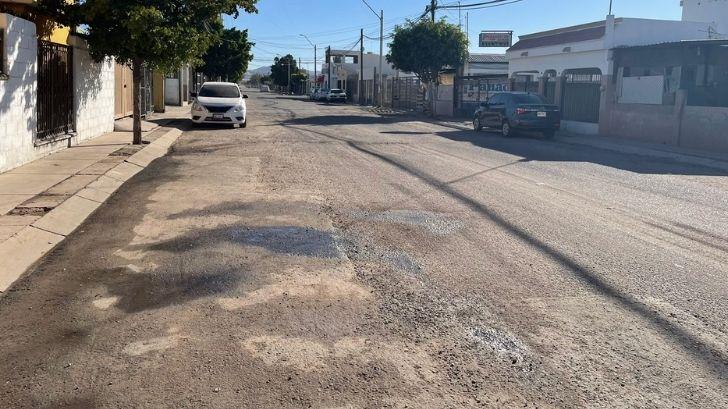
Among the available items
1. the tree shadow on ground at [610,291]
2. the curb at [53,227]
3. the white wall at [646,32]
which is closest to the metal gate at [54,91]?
the curb at [53,227]

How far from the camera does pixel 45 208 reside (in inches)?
349

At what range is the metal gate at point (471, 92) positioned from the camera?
38094 millimetres

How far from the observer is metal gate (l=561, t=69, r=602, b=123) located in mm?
27156

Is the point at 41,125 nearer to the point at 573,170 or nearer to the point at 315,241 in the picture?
the point at 315,241

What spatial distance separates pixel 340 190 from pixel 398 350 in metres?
6.77

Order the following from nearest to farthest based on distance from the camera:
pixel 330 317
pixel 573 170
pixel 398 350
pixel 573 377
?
pixel 573 377, pixel 398 350, pixel 330 317, pixel 573 170

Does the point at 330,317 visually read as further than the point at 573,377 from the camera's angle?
Yes

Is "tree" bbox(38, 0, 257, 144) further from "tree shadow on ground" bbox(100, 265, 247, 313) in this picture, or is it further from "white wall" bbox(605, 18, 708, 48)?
"white wall" bbox(605, 18, 708, 48)

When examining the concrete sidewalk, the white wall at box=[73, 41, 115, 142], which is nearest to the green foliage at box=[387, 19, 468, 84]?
the white wall at box=[73, 41, 115, 142]

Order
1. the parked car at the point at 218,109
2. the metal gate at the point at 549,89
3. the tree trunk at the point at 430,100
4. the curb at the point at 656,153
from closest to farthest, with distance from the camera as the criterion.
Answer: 1. the curb at the point at 656,153
2. the parked car at the point at 218,109
3. the metal gate at the point at 549,89
4. the tree trunk at the point at 430,100

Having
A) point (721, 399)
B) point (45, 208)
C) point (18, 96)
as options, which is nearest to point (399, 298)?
point (721, 399)

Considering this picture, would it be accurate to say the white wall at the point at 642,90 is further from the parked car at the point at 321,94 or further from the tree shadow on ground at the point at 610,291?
the parked car at the point at 321,94

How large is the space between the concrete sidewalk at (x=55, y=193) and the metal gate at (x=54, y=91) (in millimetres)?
541

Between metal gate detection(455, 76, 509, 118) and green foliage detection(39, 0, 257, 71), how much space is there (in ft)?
74.7
